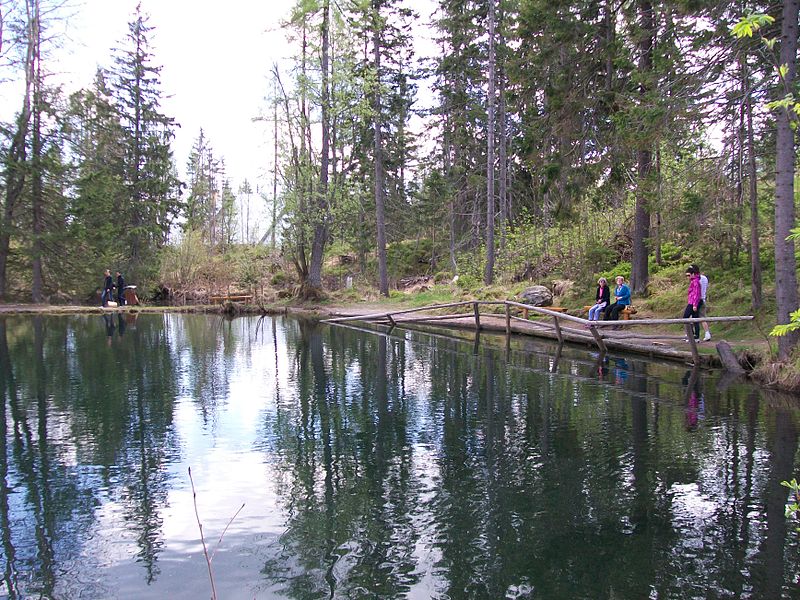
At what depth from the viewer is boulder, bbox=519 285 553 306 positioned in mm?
20422

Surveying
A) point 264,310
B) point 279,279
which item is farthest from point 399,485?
point 279,279

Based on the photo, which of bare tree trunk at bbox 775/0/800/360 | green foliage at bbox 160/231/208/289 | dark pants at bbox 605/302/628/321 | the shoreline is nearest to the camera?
bare tree trunk at bbox 775/0/800/360

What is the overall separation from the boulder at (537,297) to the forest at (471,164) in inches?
55.1

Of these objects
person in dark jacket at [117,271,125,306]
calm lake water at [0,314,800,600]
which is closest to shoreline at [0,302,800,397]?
person in dark jacket at [117,271,125,306]

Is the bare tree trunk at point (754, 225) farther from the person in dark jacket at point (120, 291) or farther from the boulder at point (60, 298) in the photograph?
the boulder at point (60, 298)

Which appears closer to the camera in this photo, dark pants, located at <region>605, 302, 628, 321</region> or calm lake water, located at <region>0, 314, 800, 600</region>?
calm lake water, located at <region>0, 314, 800, 600</region>

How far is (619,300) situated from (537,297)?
5.01 m

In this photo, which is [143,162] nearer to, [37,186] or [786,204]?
[37,186]

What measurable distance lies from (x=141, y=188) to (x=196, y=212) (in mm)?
19023

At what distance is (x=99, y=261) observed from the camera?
102ft

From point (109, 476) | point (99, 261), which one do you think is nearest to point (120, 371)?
point (109, 476)

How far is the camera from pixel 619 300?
15547mm

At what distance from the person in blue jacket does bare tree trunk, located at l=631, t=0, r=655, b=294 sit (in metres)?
1.96

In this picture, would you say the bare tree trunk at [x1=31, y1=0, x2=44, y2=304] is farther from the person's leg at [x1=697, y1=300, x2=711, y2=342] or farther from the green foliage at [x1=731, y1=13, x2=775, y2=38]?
the green foliage at [x1=731, y1=13, x2=775, y2=38]
